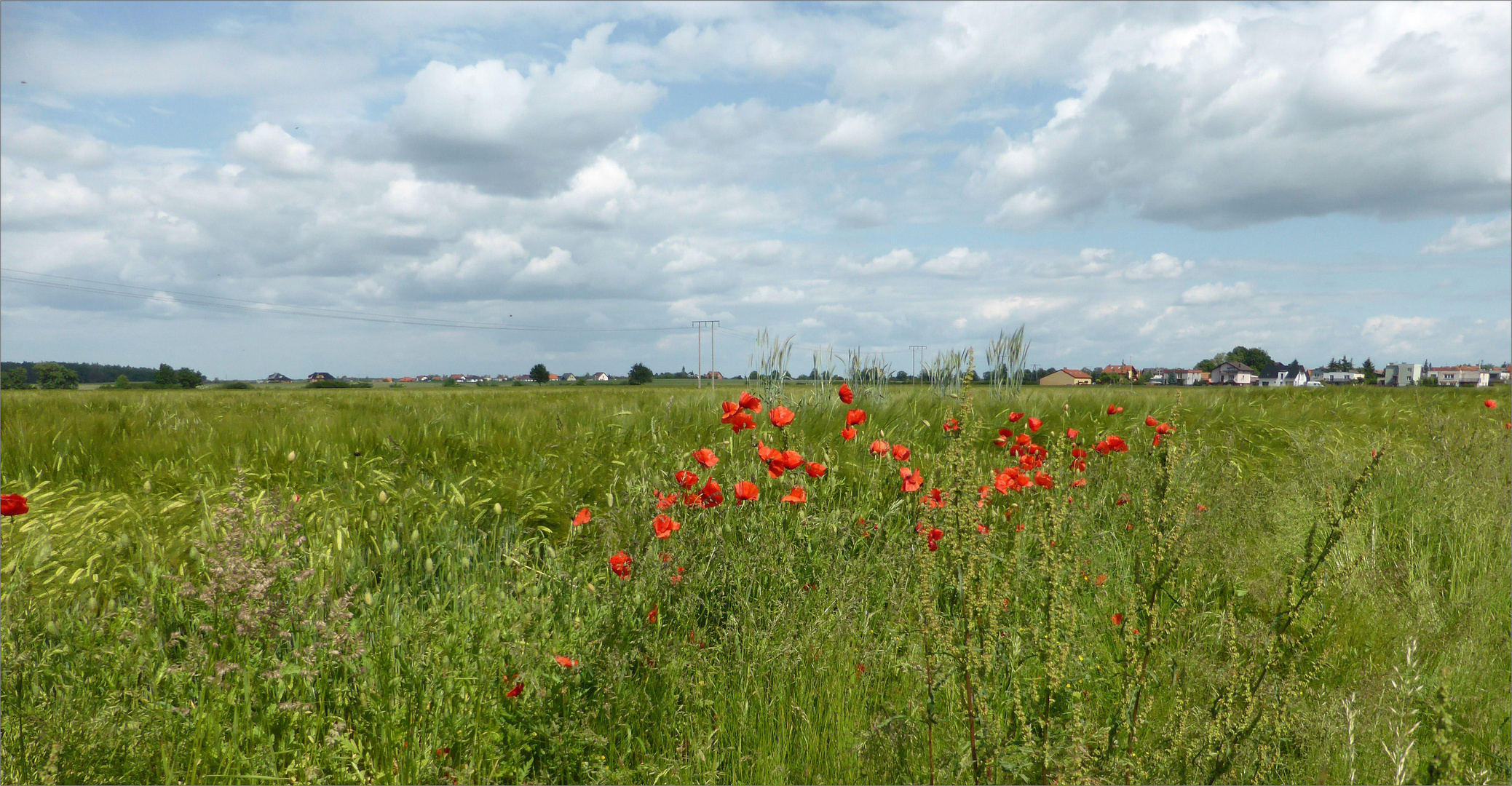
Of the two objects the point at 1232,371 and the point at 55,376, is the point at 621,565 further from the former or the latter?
the point at 1232,371

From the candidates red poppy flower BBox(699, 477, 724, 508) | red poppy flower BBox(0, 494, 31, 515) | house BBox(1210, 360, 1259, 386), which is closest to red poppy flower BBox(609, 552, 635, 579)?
red poppy flower BBox(699, 477, 724, 508)

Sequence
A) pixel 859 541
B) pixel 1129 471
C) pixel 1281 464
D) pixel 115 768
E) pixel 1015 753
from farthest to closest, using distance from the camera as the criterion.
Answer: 1. pixel 1281 464
2. pixel 1129 471
3. pixel 859 541
4. pixel 115 768
5. pixel 1015 753

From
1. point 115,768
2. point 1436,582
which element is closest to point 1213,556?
point 1436,582

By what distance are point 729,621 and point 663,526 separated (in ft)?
1.28

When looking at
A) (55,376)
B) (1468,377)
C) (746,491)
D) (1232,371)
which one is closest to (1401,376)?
(1468,377)

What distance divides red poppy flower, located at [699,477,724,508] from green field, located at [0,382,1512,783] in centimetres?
8

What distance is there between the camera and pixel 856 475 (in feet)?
12.9

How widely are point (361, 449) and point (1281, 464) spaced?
6.16 metres

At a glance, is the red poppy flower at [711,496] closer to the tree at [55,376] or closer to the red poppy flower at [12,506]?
the red poppy flower at [12,506]

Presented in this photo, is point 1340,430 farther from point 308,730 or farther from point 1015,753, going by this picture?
point 308,730

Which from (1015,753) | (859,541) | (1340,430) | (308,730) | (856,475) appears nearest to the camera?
(1015,753)

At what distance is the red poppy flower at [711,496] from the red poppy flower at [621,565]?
359 mm

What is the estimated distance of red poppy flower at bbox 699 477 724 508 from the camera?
102 inches

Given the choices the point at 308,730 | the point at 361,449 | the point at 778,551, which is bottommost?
the point at 308,730
